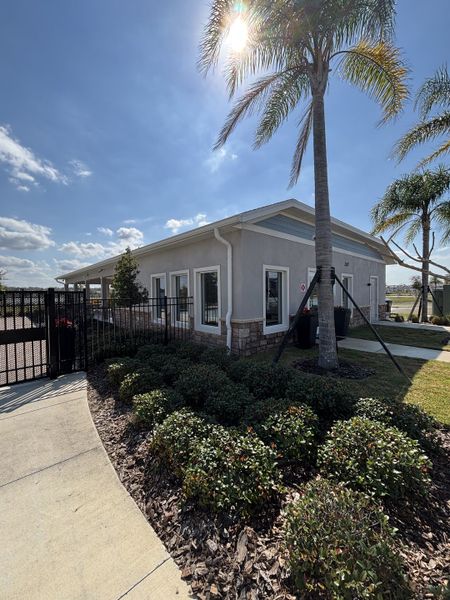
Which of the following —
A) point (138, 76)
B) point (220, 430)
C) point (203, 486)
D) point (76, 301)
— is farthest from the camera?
point (138, 76)

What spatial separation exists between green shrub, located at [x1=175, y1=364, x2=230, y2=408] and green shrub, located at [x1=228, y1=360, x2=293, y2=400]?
0.40 metres

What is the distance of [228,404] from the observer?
343cm

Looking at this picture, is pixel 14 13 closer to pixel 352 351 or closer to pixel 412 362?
pixel 352 351

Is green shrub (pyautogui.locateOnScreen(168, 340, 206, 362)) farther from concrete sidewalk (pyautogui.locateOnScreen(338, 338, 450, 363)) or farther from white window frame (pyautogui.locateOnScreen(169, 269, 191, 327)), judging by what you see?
concrete sidewalk (pyautogui.locateOnScreen(338, 338, 450, 363))

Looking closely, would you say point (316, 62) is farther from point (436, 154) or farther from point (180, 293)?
point (180, 293)

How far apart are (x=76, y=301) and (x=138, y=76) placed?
581cm

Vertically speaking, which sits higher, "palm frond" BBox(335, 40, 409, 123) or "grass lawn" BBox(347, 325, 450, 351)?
"palm frond" BBox(335, 40, 409, 123)

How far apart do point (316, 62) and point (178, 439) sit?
7.20 meters

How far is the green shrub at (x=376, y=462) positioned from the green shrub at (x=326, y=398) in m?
0.82

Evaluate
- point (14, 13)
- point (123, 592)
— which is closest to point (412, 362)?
point (123, 592)

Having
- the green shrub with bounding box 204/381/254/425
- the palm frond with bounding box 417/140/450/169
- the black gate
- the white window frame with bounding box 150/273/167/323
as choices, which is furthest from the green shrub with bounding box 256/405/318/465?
the palm frond with bounding box 417/140/450/169

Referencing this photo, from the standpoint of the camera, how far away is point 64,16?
17.7 feet

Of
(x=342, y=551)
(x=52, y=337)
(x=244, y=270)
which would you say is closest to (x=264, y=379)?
(x=342, y=551)

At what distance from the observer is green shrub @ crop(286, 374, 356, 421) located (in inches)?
131
